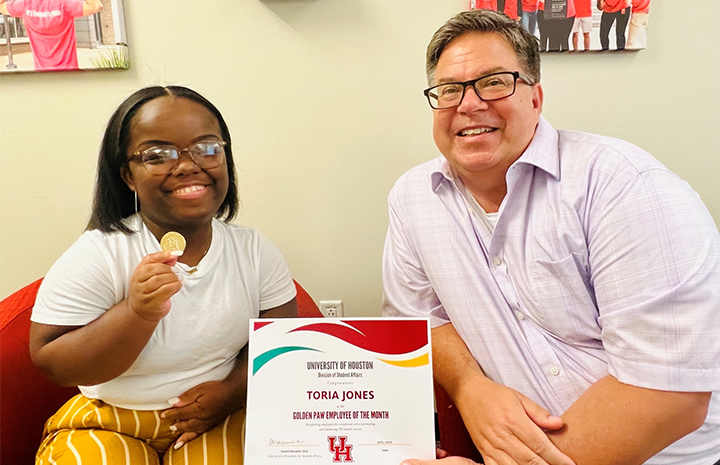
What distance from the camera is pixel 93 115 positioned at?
5.24 feet

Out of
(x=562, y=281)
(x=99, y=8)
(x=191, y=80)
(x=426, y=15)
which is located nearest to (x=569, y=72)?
(x=426, y=15)

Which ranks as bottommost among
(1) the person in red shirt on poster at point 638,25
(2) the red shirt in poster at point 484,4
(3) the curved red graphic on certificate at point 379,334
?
(3) the curved red graphic on certificate at point 379,334

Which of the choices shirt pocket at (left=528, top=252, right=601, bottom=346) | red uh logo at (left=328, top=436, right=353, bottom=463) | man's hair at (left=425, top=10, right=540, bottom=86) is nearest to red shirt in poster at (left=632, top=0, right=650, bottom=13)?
man's hair at (left=425, top=10, right=540, bottom=86)

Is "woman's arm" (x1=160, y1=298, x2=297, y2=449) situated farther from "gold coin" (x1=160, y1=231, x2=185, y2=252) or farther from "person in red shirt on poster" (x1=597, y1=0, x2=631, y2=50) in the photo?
"person in red shirt on poster" (x1=597, y1=0, x2=631, y2=50)

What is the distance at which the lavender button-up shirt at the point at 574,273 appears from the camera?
2.87 feet

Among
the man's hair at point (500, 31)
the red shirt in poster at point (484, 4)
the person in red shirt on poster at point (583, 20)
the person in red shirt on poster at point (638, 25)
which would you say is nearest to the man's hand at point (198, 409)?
the man's hair at point (500, 31)

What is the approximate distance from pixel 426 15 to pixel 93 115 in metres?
1.18

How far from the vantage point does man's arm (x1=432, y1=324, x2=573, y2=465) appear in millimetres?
943

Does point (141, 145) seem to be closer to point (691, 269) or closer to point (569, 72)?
point (691, 269)

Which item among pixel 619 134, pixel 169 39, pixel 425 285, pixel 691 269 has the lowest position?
pixel 425 285

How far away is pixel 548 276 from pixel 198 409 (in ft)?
2.70

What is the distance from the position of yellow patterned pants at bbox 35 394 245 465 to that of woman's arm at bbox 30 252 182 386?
120mm

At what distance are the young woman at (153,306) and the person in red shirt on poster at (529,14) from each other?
1107mm

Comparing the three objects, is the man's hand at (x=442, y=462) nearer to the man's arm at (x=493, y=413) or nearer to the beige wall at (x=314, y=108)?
the man's arm at (x=493, y=413)
